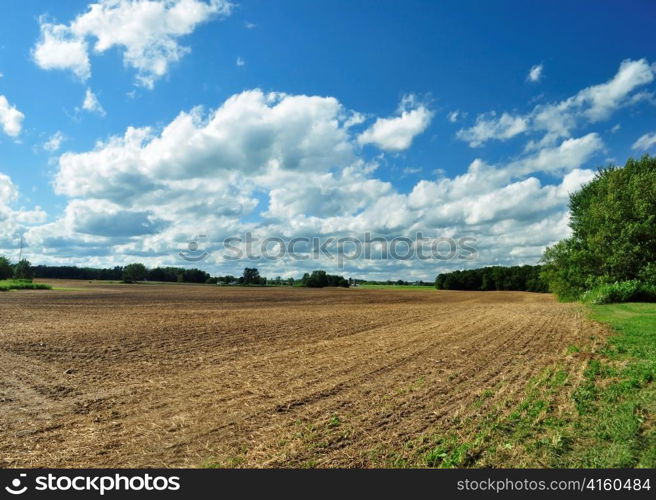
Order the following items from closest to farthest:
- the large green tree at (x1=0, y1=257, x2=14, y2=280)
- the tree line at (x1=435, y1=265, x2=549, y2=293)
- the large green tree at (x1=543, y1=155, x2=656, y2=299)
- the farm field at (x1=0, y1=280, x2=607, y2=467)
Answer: the farm field at (x1=0, y1=280, x2=607, y2=467), the large green tree at (x1=543, y1=155, x2=656, y2=299), the large green tree at (x1=0, y1=257, x2=14, y2=280), the tree line at (x1=435, y1=265, x2=549, y2=293)

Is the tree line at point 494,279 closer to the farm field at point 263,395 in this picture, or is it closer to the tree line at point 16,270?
the farm field at point 263,395

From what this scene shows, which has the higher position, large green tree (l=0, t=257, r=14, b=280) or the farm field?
large green tree (l=0, t=257, r=14, b=280)

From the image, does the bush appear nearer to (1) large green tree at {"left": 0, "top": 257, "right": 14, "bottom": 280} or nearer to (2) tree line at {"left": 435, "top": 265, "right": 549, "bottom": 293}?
(2) tree line at {"left": 435, "top": 265, "right": 549, "bottom": 293}

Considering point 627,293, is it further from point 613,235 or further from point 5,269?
point 5,269

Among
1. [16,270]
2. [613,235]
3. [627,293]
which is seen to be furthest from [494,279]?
[16,270]

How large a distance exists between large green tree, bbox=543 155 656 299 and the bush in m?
1.39

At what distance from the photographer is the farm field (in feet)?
21.9

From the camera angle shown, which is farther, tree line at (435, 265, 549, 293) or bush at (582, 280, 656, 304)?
tree line at (435, 265, 549, 293)

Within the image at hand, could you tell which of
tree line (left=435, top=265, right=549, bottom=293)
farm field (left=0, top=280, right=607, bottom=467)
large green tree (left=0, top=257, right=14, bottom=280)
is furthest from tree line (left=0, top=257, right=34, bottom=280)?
tree line (left=435, top=265, right=549, bottom=293)

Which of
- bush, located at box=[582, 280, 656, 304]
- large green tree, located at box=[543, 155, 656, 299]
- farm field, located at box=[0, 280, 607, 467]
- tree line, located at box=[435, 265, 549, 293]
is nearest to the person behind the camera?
farm field, located at box=[0, 280, 607, 467]

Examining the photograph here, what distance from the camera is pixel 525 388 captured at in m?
10.1

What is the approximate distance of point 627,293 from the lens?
41.9 meters

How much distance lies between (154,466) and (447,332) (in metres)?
17.4
